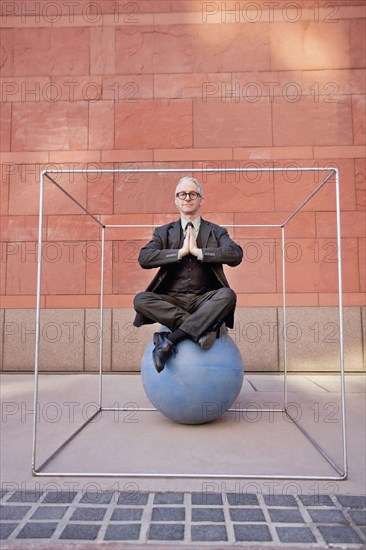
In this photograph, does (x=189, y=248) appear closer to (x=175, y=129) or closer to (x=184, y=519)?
(x=184, y=519)

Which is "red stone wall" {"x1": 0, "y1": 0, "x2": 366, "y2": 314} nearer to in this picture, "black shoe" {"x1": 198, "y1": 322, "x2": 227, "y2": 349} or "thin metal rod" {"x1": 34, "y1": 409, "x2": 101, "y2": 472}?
"thin metal rod" {"x1": 34, "y1": 409, "x2": 101, "y2": 472}

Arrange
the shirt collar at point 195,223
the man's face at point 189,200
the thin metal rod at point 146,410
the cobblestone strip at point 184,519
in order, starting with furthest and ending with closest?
the thin metal rod at point 146,410 → the shirt collar at point 195,223 → the man's face at point 189,200 → the cobblestone strip at point 184,519

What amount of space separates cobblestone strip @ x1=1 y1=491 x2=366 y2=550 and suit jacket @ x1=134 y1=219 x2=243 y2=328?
1599 millimetres

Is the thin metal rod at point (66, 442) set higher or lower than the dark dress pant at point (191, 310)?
lower

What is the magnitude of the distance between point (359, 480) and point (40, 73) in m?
6.83

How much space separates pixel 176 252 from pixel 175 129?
372 cm

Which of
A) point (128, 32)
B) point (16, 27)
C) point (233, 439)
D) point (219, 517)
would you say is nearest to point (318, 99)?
point (128, 32)

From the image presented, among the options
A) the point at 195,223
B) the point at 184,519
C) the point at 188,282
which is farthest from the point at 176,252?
the point at 184,519

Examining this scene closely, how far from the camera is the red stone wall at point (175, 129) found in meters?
6.18

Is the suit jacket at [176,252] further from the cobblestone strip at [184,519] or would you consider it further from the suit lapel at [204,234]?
the cobblestone strip at [184,519]

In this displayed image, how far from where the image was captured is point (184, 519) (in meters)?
1.96

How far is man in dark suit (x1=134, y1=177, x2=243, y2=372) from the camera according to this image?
10.6 ft

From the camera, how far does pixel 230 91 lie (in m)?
6.42

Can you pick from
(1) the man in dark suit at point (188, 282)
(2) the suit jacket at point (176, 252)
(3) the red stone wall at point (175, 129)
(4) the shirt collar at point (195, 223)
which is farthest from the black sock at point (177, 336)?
(3) the red stone wall at point (175, 129)
